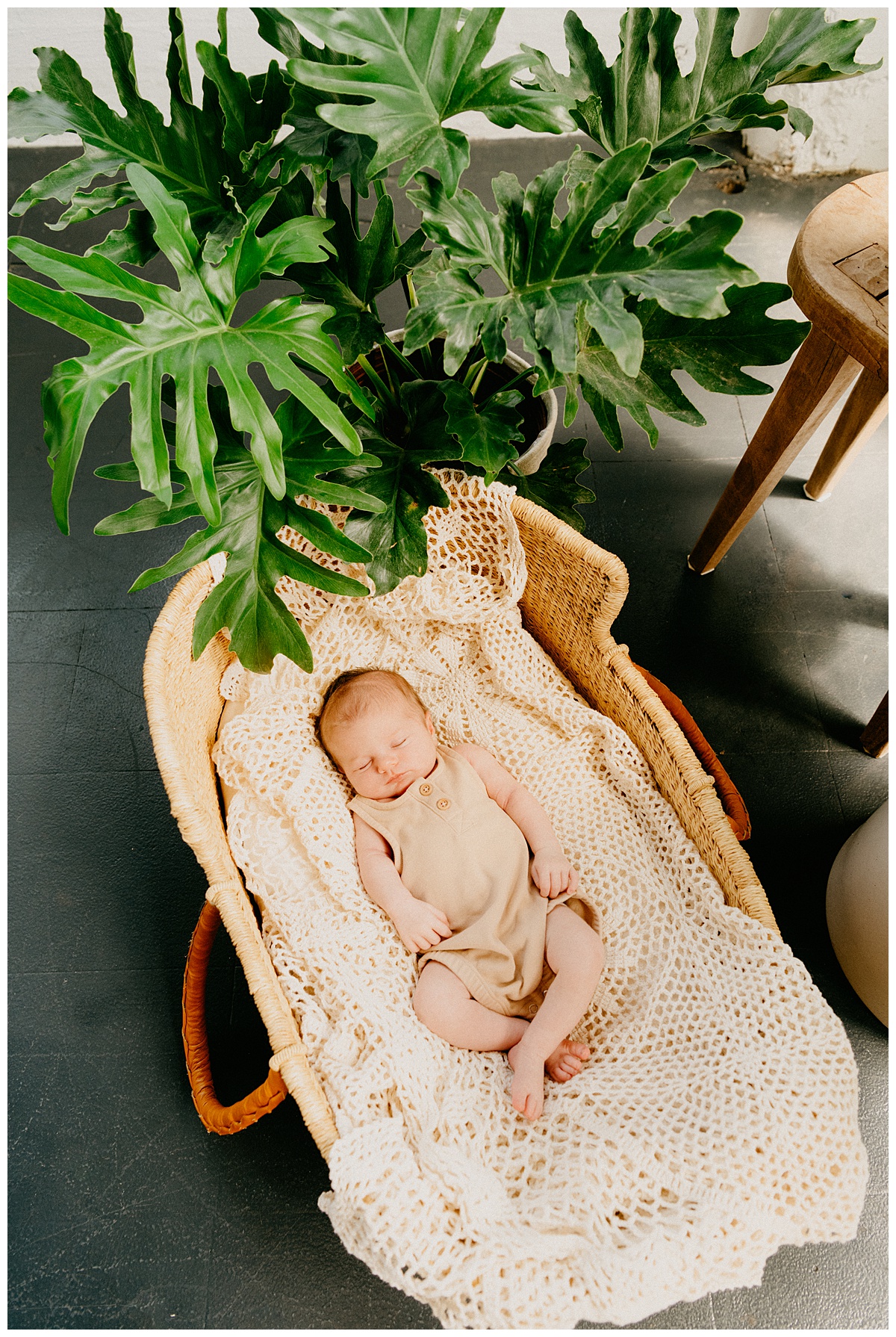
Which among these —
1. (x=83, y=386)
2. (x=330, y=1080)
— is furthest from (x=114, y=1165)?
(x=83, y=386)

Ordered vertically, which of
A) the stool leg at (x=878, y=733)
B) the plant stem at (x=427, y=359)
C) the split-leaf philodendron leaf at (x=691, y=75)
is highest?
the split-leaf philodendron leaf at (x=691, y=75)

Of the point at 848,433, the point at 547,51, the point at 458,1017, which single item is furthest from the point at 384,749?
the point at 547,51

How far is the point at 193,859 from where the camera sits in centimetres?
155

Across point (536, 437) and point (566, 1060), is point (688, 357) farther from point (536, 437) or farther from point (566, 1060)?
point (566, 1060)

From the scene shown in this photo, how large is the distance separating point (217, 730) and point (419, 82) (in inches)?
34.3

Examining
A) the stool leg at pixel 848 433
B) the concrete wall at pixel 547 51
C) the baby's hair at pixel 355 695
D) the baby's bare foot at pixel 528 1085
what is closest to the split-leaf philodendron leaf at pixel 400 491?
the baby's hair at pixel 355 695

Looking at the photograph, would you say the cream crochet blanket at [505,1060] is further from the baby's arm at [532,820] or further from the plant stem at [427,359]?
the plant stem at [427,359]

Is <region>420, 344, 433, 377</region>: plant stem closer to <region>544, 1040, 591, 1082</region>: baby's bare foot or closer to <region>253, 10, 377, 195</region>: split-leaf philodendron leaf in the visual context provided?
<region>253, 10, 377, 195</region>: split-leaf philodendron leaf

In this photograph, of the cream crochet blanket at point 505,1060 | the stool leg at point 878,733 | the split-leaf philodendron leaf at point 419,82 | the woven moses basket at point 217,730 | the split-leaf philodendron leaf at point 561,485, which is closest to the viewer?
the split-leaf philodendron leaf at point 419,82

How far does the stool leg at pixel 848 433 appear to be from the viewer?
1521 mm

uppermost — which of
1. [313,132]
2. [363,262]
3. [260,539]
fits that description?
[313,132]

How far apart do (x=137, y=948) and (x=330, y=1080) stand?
1.92ft

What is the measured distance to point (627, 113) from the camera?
0.97 metres

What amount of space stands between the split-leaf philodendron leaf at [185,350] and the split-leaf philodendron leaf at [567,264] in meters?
0.12
